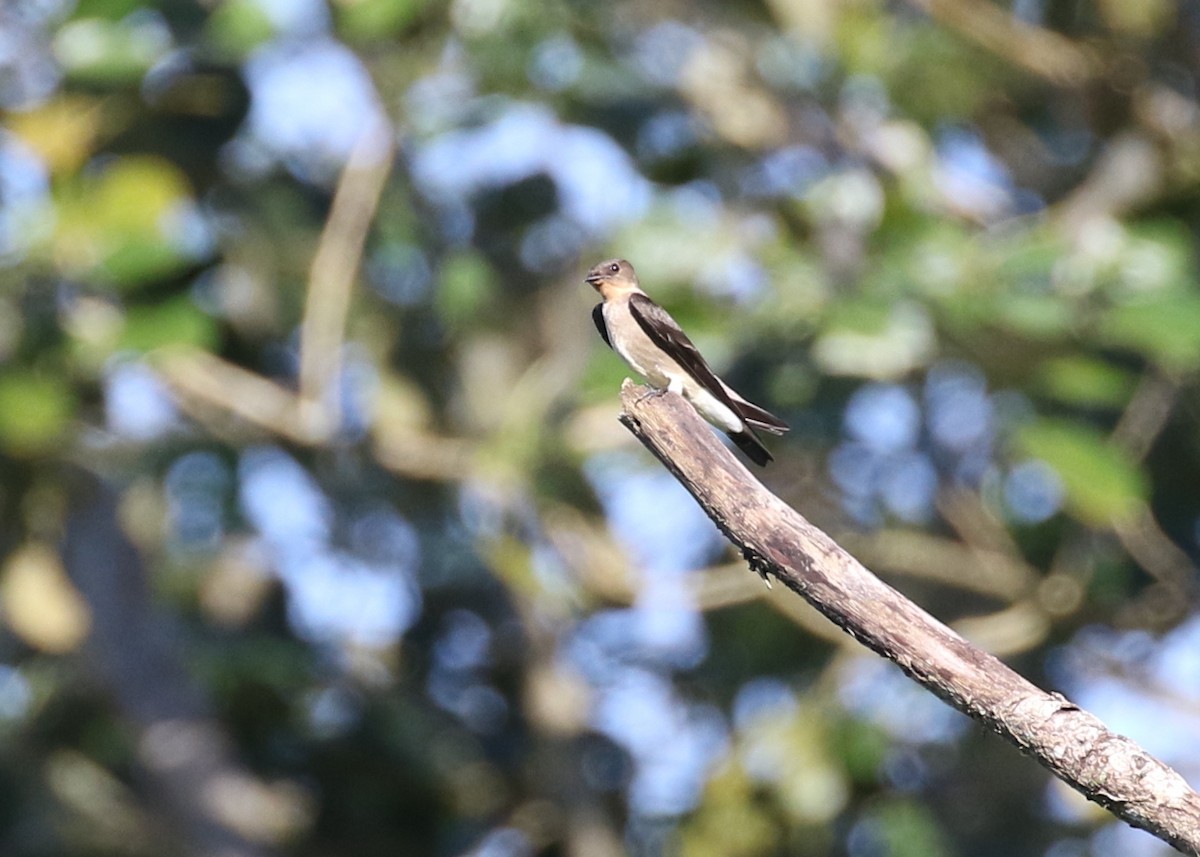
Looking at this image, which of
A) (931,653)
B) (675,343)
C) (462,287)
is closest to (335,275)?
(462,287)

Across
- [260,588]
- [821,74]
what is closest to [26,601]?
[260,588]

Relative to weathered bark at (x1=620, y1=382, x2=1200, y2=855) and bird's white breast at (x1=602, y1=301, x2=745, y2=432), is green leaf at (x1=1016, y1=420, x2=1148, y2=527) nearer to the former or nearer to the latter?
bird's white breast at (x1=602, y1=301, x2=745, y2=432)

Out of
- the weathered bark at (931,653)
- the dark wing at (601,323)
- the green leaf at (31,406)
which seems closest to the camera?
the weathered bark at (931,653)

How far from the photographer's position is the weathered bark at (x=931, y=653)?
10.7 ft

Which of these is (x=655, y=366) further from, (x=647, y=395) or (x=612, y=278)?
(x=647, y=395)

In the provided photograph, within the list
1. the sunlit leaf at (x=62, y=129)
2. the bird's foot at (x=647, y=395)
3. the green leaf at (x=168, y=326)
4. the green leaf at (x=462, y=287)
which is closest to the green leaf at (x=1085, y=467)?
the bird's foot at (x=647, y=395)

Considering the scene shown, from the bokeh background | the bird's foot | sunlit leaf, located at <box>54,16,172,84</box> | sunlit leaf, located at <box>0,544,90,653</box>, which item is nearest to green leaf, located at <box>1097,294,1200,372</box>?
the bokeh background

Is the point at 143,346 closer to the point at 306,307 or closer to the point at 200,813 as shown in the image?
the point at 306,307

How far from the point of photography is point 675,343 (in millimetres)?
5496

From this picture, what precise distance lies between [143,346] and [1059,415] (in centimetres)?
335

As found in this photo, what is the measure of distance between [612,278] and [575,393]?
2.92 ft

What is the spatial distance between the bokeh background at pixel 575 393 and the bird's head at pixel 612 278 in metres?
0.27

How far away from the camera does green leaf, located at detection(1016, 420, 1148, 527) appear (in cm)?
602

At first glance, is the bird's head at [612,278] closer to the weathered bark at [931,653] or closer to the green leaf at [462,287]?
the green leaf at [462,287]
